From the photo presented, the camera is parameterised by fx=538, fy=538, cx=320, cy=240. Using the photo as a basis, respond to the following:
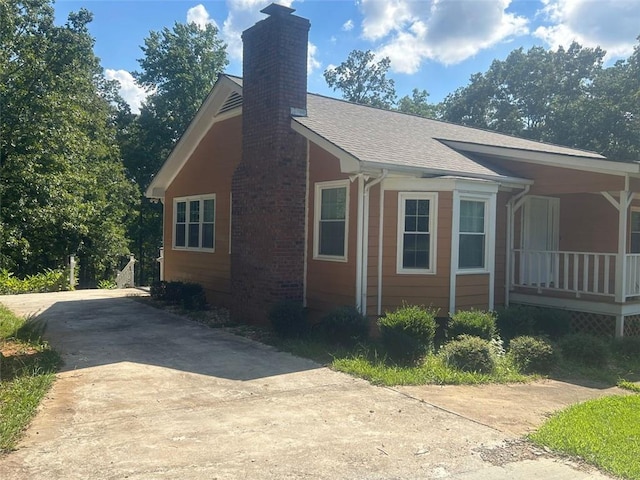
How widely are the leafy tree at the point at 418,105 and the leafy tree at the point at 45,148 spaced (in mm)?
28631

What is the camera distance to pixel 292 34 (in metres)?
10.8

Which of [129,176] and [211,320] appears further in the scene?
[129,176]

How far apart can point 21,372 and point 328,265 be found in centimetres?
548

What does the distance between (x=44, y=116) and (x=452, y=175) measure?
17.2 metres

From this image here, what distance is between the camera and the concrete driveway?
14.2ft

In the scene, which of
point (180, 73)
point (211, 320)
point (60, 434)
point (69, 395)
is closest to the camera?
point (60, 434)

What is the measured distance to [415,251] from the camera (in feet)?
32.9

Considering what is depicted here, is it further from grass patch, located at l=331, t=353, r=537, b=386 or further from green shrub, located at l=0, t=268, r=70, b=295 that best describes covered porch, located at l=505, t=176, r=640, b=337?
green shrub, located at l=0, t=268, r=70, b=295

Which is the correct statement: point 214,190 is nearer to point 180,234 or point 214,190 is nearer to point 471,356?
point 180,234

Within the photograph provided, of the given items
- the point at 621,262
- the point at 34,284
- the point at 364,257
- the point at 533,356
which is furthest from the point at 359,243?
the point at 34,284

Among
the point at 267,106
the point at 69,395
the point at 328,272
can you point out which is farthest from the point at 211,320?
the point at 69,395

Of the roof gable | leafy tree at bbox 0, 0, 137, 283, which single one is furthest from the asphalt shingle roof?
leafy tree at bbox 0, 0, 137, 283

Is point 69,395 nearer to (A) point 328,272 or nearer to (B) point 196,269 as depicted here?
(A) point 328,272


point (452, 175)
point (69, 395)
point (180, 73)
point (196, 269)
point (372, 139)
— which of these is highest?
Result: point (180, 73)
